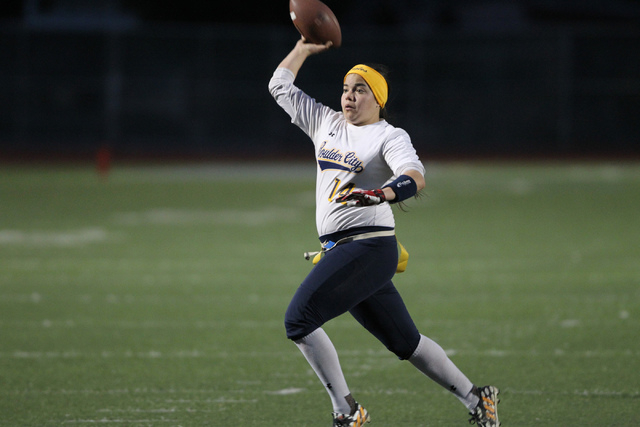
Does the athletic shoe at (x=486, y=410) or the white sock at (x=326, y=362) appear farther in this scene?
the athletic shoe at (x=486, y=410)

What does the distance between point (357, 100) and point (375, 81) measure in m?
0.14

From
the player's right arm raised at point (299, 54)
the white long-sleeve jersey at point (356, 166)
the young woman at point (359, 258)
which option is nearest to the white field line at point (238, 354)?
the young woman at point (359, 258)

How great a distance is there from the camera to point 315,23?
203 inches

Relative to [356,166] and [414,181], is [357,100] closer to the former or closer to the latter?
[356,166]

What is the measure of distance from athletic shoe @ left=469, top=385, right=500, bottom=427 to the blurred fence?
82.2 ft

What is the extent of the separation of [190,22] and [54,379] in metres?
31.5

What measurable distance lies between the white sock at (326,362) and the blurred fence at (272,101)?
25224mm

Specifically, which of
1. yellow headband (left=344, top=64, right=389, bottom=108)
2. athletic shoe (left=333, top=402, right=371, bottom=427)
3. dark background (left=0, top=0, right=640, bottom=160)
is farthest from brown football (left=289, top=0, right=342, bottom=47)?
dark background (left=0, top=0, right=640, bottom=160)

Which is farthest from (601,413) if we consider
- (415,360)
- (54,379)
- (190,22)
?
(190,22)

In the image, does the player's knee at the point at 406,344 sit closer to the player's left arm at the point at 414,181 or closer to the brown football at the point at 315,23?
the player's left arm at the point at 414,181

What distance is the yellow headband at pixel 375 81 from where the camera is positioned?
457 cm

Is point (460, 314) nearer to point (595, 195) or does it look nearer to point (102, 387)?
point (102, 387)

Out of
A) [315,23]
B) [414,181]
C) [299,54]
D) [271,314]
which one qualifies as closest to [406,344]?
[414,181]

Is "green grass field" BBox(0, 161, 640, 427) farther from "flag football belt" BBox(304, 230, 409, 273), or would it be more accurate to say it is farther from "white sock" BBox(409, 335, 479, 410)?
"flag football belt" BBox(304, 230, 409, 273)
